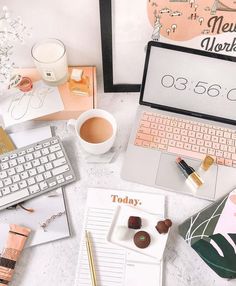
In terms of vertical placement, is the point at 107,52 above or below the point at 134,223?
above

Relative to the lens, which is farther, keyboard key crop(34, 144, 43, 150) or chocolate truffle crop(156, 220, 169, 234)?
keyboard key crop(34, 144, 43, 150)

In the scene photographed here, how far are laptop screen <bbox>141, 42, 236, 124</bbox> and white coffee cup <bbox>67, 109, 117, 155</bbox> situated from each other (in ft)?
0.36

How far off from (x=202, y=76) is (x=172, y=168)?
0.74 ft

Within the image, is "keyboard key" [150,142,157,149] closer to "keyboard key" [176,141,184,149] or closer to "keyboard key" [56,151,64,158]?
"keyboard key" [176,141,184,149]

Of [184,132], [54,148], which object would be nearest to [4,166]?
[54,148]

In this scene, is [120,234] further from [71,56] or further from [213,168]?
[71,56]

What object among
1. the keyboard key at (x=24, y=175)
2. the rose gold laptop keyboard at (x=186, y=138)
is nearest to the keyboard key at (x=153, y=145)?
the rose gold laptop keyboard at (x=186, y=138)

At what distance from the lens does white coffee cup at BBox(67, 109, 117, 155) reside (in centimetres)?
81

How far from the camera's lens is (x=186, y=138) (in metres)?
0.88

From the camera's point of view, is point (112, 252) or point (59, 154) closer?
point (112, 252)

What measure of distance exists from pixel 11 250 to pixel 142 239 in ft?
0.90

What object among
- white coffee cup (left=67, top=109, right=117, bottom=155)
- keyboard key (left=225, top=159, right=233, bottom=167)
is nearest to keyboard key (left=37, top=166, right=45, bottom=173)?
white coffee cup (left=67, top=109, right=117, bottom=155)

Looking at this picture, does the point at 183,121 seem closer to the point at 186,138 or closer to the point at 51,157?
the point at 186,138

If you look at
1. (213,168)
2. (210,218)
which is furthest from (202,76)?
(210,218)
